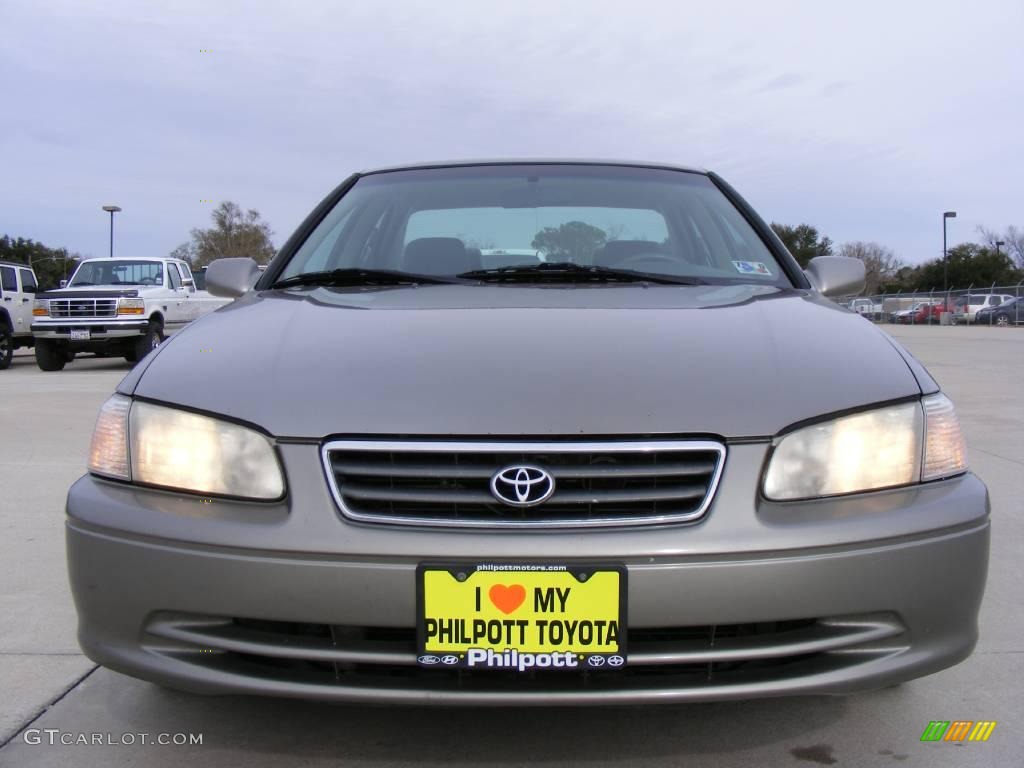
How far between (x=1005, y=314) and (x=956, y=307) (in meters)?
4.05

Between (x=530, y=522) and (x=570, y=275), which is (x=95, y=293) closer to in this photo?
(x=570, y=275)

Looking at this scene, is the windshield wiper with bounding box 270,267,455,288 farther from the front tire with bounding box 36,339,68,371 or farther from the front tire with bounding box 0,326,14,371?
the front tire with bounding box 0,326,14,371

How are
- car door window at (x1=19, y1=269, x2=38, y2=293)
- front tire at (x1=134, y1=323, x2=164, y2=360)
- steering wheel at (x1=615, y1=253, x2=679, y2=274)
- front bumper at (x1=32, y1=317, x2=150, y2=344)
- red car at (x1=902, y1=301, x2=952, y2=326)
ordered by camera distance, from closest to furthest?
steering wheel at (x1=615, y1=253, x2=679, y2=274), front bumper at (x1=32, y1=317, x2=150, y2=344), front tire at (x1=134, y1=323, x2=164, y2=360), car door window at (x1=19, y1=269, x2=38, y2=293), red car at (x1=902, y1=301, x2=952, y2=326)

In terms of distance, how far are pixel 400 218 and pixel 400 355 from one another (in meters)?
1.20

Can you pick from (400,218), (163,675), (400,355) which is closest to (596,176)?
(400,218)

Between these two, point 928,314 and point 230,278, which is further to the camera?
point 928,314

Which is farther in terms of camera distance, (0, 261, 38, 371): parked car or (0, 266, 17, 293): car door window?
(0, 266, 17, 293): car door window

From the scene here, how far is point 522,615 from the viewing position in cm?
156

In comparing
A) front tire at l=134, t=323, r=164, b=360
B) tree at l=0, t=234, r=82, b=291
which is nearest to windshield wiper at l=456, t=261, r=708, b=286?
front tire at l=134, t=323, r=164, b=360

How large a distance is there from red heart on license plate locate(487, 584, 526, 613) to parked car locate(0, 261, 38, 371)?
48.1ft

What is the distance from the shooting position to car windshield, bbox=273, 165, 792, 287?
8.57ft

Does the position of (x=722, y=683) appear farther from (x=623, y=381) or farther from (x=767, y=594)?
(x=623, y=381)

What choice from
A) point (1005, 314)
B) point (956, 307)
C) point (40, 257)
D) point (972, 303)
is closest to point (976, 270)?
point (956, 307)

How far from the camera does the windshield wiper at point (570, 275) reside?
2479 millimetres
